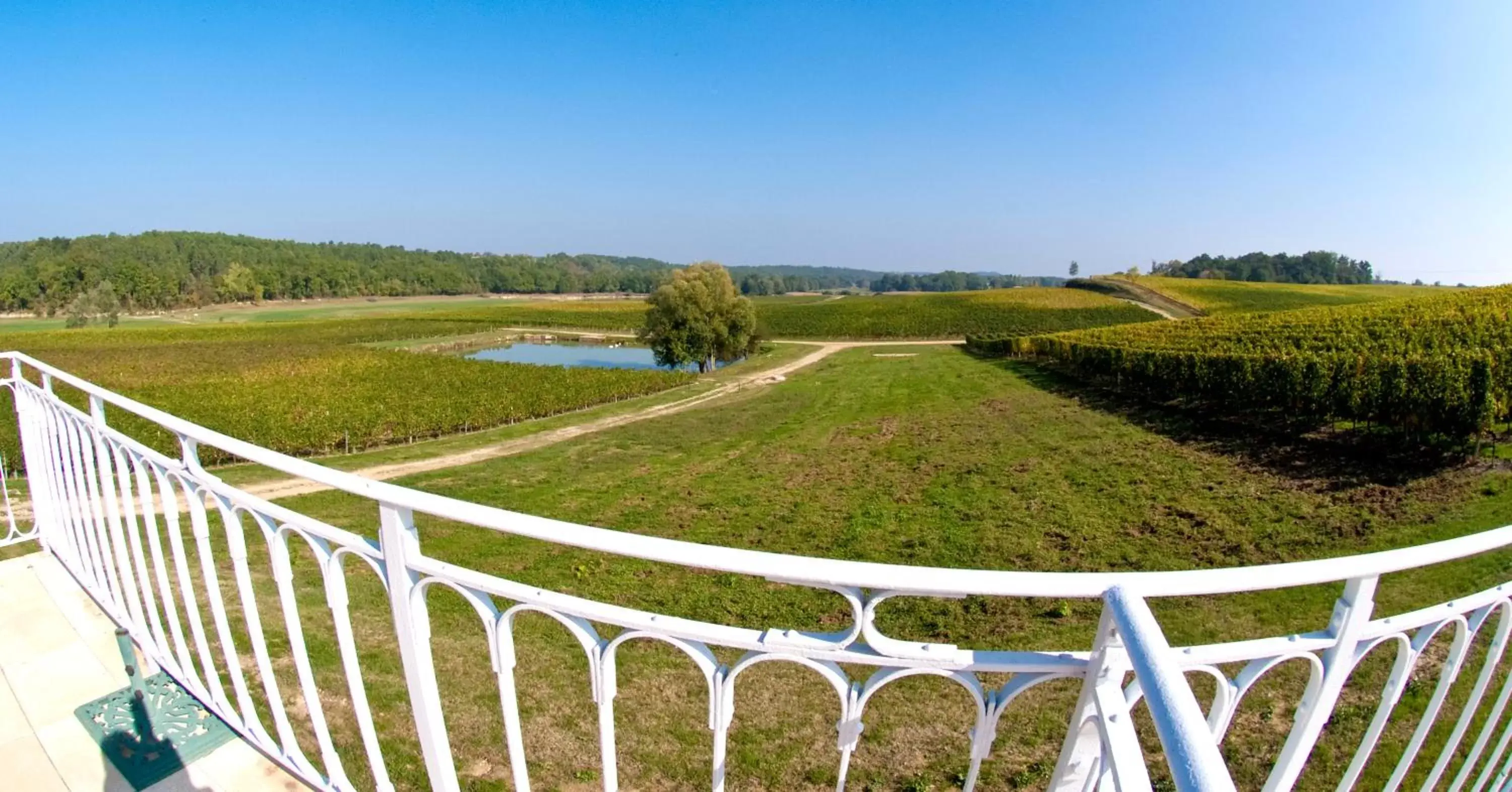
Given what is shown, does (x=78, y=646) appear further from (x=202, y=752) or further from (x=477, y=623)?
(x=477, y=623)

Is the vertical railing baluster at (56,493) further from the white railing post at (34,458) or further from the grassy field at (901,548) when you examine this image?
the grassy field at (901,548)

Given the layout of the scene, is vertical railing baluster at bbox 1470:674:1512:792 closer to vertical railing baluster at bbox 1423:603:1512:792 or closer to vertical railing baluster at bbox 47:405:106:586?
vertical railing baluster at bbox 1423:603:1512:792

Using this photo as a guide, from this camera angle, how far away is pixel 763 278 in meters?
157

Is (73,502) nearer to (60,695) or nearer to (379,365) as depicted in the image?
(60,695)

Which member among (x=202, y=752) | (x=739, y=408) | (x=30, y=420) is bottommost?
(x=739, y=408)

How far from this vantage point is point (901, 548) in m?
9.74

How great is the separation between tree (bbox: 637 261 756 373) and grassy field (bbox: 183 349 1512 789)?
18.0 metres

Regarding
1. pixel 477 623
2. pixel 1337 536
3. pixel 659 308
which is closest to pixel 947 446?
pixel 1337 536

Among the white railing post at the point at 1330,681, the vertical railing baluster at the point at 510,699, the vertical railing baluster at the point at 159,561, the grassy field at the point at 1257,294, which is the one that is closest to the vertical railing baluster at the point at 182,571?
the vertical railing baluster at the point at 159,561

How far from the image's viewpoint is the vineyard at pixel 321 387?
1883cm

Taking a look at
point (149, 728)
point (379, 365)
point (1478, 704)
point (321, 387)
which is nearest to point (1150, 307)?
point (379, 365)

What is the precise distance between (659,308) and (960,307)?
42.2 metres

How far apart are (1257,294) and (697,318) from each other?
59742 mm

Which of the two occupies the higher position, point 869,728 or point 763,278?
point 763,278
